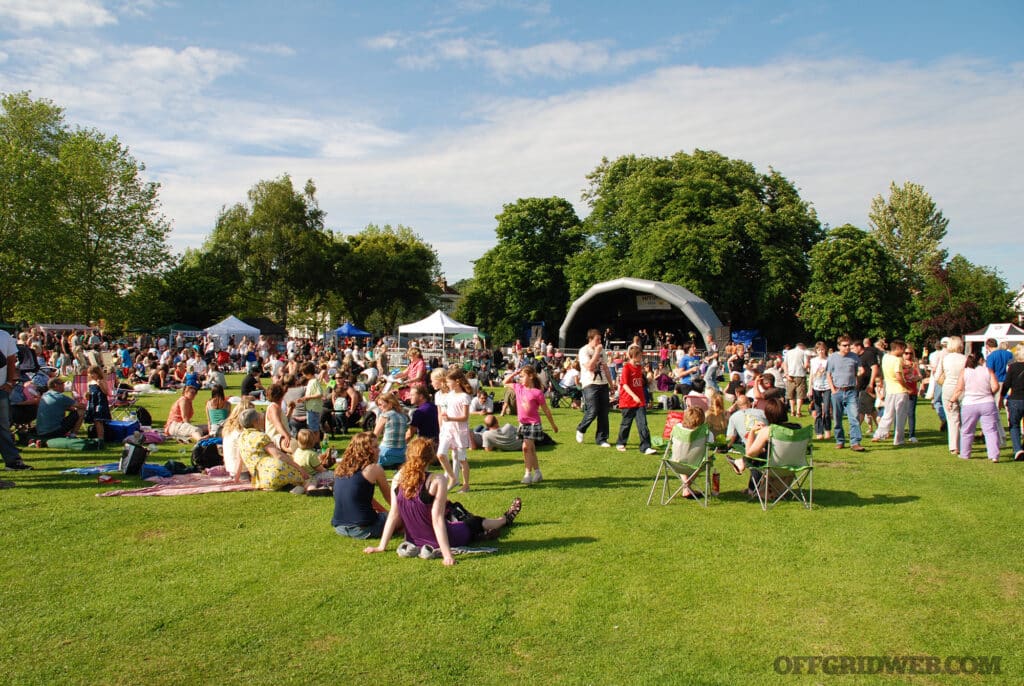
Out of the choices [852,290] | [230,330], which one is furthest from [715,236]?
[230,330]

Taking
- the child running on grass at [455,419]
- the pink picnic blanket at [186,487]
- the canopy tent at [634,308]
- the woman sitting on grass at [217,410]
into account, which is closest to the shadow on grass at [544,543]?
the child running on grass at [455,419]

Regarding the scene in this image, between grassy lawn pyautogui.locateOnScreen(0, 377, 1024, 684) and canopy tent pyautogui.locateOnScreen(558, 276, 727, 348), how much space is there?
20840mm

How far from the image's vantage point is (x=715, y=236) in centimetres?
3500

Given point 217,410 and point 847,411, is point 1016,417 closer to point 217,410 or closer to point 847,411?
point 847,411

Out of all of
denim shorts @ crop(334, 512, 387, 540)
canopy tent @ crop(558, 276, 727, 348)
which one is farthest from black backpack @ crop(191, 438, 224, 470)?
canopy tent @ crop(558, 276, 727, 348)

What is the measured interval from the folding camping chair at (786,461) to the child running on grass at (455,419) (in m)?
3.11

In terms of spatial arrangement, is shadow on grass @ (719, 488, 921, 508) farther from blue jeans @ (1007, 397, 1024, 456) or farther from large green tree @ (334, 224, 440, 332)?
large green tree @ (334, 224, 440, 332)

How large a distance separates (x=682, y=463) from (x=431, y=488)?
116 inches

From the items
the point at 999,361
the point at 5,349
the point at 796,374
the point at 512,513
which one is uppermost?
the point at 5,349

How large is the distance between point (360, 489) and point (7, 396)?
5.09 meters

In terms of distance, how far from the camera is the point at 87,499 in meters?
7.31

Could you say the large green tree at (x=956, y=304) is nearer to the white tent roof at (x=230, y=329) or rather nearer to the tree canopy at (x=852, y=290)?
the tree canopy at (x=852, y=290)

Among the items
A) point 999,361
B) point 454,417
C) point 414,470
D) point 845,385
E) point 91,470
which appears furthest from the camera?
point 999,361

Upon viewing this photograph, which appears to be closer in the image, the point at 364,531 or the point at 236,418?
the point at 364,531
